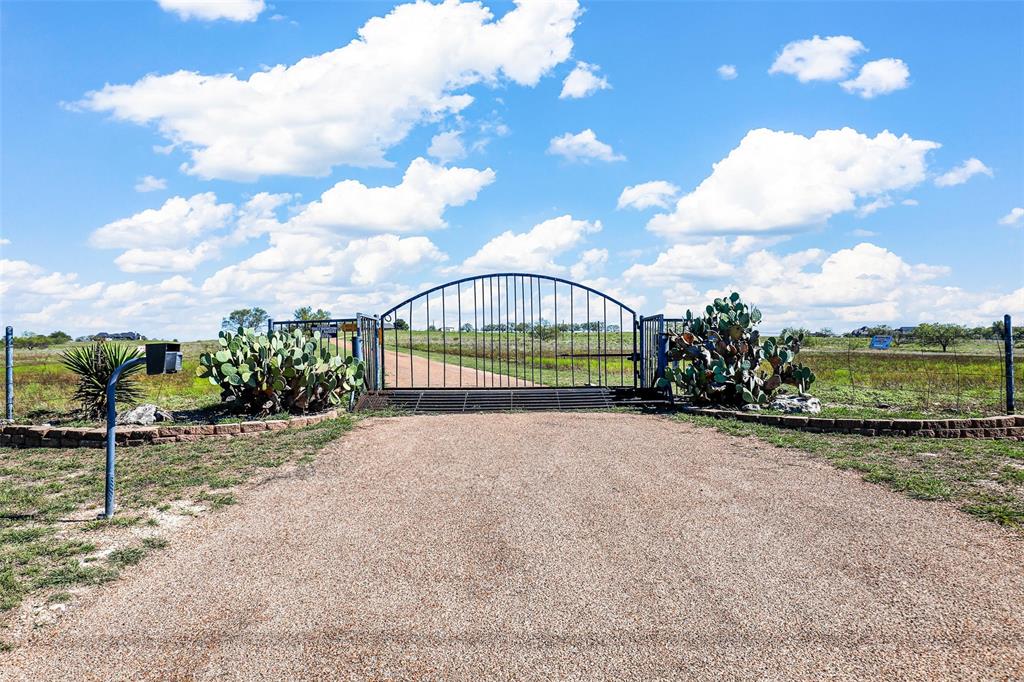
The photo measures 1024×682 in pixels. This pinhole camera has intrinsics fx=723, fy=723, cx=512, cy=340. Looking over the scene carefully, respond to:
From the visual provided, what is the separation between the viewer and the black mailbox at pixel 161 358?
19.7 ft

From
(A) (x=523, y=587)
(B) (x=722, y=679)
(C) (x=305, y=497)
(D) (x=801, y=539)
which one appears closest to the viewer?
(B) (x=722, y=679)

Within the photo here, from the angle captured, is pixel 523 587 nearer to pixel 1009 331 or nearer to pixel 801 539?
pixel 801 539

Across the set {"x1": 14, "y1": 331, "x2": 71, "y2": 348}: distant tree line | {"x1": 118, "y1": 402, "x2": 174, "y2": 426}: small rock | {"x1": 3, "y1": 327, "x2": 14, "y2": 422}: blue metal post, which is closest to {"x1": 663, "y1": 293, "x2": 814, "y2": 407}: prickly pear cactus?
{"x1": 118, "y1": 402, "x2": 174, "y2": 426}: small rock

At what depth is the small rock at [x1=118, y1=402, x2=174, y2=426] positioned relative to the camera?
37.2 feet

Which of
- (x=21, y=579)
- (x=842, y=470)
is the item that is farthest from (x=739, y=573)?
(x=21, y=579)

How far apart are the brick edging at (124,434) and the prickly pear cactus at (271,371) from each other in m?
1.32

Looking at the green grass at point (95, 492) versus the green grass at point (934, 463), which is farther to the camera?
the green grass at point (934, 463)

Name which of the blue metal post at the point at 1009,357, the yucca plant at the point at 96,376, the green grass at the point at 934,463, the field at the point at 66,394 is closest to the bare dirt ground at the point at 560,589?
the green grass at the point at 934,463

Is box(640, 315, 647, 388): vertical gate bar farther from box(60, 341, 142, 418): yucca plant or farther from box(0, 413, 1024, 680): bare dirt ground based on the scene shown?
box(60, 341, 142, 418): yucca plant

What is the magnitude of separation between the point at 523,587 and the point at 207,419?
8893 mm

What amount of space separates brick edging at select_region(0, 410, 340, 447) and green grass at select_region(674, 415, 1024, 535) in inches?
273

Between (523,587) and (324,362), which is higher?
(324,362)

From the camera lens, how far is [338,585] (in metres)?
4.50

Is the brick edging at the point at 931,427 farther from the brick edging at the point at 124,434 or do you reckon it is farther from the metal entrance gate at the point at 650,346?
the brick edging at the point at 124,434
